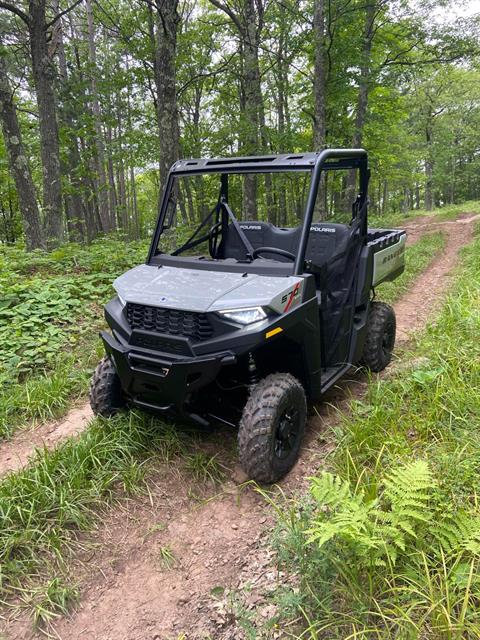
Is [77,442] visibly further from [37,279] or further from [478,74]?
[478,74]

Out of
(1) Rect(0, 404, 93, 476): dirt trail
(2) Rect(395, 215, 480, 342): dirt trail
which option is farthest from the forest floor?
(2) Rect(395, 215, 480, 342): dirt trail

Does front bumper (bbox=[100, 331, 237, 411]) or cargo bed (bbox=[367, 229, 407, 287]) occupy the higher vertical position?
cargo bed (bbox=[367, 229, 407, 287])

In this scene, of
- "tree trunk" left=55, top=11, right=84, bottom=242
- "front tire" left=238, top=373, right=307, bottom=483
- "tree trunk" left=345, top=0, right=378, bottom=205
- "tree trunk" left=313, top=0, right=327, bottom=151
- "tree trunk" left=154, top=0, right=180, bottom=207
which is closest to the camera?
→ "front tire" left=238, top=373, right=307, bottom=483

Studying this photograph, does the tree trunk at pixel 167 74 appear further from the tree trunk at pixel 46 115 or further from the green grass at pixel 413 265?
the green grass at pixel 413 265

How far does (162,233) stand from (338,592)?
2.92 meters

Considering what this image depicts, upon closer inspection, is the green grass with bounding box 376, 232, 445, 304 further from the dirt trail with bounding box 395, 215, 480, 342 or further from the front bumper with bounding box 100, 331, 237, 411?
the front bumper with bounding box 100, 331, 237, 411

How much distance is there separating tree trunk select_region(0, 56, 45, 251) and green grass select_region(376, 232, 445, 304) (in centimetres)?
698

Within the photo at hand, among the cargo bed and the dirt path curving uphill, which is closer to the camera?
the dirt path curving uphill

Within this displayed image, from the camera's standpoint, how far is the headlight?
2.63 meters

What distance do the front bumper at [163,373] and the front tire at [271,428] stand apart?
38cm

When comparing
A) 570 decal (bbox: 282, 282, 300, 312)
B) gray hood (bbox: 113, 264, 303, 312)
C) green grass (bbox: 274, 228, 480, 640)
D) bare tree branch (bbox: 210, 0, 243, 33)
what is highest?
bare tree branch (bbox: 210, 0, 243, 33)

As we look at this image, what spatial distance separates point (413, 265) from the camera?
9492 mm

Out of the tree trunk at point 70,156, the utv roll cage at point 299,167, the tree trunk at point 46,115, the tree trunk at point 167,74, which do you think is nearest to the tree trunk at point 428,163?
the tree trunk at point 70,156

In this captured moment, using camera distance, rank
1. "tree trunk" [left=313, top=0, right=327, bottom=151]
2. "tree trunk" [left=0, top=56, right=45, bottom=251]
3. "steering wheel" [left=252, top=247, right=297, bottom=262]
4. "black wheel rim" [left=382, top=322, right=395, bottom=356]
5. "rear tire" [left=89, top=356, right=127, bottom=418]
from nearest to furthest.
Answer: "steering wheel" [left=252, top=247, right=297, bottom=262]
"rear tire" [left=89, top=356, right=127, bottom=418]
"black wheel rim" [left=382, top=322, right=395, bottom=356]
"tree trunk" [left=0, top=56, right=45, bottom=251]
"tree trunk" [left=313, top=0, right=327, bottom=151]
